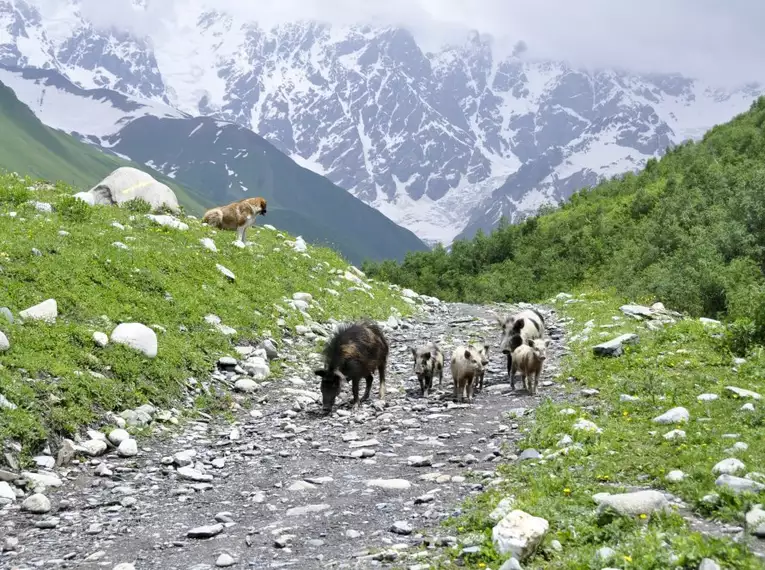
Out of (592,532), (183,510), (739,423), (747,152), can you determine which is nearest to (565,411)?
(739,423)

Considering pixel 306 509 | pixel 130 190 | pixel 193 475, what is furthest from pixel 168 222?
pixel 306 509

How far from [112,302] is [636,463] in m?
11.1

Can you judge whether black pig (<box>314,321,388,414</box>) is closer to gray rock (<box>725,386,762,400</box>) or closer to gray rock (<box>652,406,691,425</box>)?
gray rock (<box>652,406,691,425</box>)

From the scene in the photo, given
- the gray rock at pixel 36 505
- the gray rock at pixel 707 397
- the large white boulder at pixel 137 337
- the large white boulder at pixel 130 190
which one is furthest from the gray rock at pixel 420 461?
the large white boulder at pixel 130 190

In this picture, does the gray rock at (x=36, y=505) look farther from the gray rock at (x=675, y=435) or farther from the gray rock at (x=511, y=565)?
the gray rock at (x=675, y=435)

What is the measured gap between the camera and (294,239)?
30344mm

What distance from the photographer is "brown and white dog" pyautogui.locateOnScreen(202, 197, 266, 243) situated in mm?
26062

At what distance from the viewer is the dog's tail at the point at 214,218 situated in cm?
2619

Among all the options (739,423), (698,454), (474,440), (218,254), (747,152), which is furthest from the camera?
(747,152)

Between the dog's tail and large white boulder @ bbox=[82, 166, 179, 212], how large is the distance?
4.58 feet

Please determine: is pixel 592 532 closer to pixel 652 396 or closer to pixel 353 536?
pixel 353 536

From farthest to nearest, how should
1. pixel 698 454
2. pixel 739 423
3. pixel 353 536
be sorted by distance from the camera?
pixel 739 423, pixel 698 454, pixel 353 536

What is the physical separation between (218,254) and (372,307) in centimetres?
644

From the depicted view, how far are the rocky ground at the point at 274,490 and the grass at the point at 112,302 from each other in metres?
1.04
